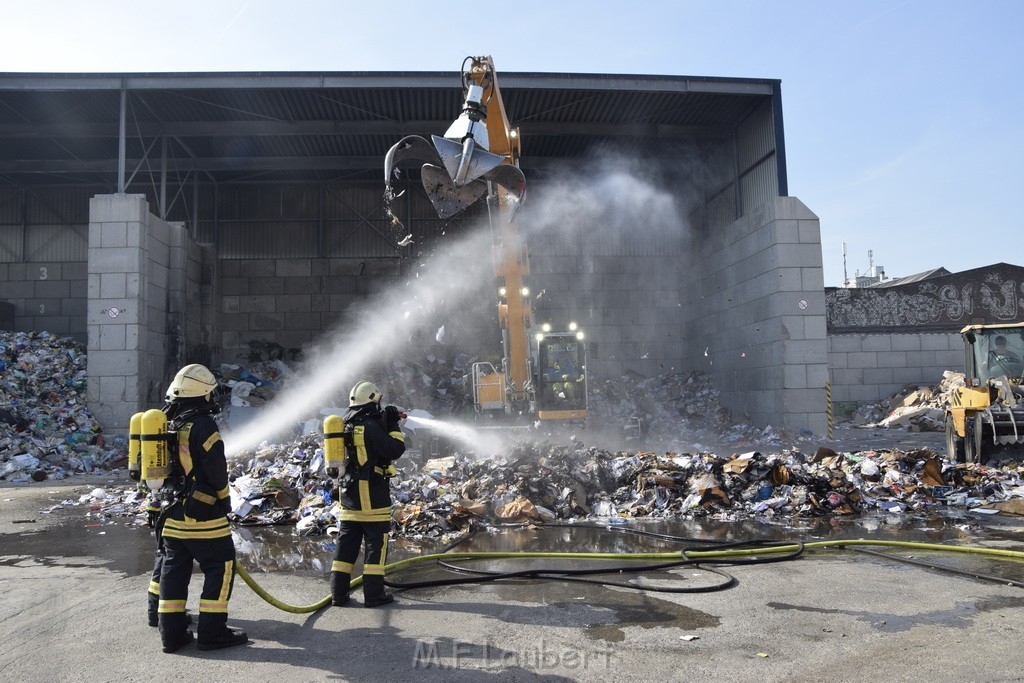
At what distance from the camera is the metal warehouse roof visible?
17062 millimetres

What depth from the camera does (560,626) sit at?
4379 millimetres

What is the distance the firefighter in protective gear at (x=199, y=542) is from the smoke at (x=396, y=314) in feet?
56.5

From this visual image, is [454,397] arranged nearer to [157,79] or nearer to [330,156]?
[330,156]

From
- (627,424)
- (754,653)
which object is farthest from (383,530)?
(627,424)

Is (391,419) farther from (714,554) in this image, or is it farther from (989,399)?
(989,399)

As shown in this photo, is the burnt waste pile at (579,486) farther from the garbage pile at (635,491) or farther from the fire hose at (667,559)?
the fire hose at (667,559)

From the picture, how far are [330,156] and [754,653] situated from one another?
69.3ft

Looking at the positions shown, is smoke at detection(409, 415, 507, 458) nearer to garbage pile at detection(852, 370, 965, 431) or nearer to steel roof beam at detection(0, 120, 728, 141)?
steel roof beam at detection(0, 120, 728, 141)

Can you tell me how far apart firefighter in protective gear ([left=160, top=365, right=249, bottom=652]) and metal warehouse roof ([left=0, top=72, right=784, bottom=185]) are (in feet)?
47.9

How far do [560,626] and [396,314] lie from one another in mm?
19684

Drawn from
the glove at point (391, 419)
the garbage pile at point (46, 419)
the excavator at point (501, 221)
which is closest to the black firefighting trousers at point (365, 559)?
the glove at point (391, 419)

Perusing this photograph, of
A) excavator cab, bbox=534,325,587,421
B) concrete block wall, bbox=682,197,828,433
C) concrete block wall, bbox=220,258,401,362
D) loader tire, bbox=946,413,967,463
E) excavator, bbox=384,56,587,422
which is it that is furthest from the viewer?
concrete block wall, bbox=220,258,401,362

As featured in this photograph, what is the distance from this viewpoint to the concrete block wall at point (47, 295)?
22.2 meters

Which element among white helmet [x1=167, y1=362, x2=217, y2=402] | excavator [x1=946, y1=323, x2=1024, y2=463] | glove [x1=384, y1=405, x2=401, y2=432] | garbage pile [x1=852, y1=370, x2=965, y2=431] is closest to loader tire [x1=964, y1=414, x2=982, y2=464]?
excavator [x1=946, y1=323, x2=1024, y2=463]
